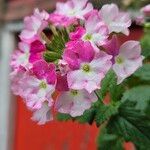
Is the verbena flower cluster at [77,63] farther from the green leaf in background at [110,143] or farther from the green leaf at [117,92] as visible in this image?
the green leaf in background at [110,143]

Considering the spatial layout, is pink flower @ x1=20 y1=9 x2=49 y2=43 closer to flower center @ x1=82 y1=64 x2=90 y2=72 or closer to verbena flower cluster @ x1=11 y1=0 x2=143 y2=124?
verbena flower cluster @ x1=11 y1=0 x2=143 y2=124

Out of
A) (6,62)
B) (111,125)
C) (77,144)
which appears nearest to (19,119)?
(6,62)

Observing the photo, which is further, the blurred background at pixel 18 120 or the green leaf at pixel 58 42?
the blurred background at pixel 18 120

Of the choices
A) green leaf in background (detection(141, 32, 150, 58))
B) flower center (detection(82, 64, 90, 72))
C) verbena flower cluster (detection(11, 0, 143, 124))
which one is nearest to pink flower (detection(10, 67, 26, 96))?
verbena flower cluster (detection(11, 0, 143, 124))

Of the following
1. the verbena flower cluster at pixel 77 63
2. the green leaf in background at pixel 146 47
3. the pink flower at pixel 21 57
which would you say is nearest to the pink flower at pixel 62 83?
the verbena flower cluster at pixel 77 63

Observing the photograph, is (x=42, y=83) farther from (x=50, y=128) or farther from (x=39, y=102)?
(x=50, y=128)

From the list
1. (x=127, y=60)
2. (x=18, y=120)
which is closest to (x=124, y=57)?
(x=127, y=60)

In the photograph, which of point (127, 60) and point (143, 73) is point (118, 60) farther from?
point (143, 73)
